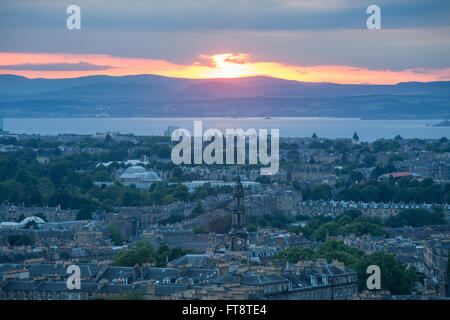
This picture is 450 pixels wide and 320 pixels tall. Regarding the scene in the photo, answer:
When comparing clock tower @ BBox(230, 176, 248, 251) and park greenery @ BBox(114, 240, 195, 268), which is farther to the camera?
clock tower @ BBox(230, 176, 248, 251)

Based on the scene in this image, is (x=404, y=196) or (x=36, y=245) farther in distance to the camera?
(x=404, y=196)

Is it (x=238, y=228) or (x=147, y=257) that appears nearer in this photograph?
(x=147, y=257)

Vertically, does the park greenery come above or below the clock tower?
below

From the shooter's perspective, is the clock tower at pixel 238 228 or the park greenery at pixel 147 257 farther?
the clock tower at pixel 238 228

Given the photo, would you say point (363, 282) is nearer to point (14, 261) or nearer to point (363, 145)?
point (14, 261)

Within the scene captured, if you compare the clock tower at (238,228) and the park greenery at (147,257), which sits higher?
the clock tower at (238,228)

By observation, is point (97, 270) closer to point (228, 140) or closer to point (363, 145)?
point (228, 140)

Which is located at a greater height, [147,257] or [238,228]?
[238,228]
